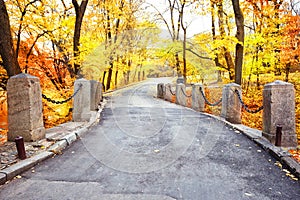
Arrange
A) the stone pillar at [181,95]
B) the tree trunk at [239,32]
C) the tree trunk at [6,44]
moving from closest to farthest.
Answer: the tree trunk at [6,44] → the tree trunk at [239,32] → the stone pillar at [181,95]

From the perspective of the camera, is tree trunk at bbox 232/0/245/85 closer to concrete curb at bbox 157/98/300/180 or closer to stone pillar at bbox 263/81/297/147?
concrete curb at bbox 157/98/300/180

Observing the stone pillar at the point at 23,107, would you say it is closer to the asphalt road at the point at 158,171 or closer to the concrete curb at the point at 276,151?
the asphalt road at the point at 158,171

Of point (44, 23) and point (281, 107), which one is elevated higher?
point (44, 23)

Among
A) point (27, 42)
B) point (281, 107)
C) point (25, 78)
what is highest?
point (27, 42)

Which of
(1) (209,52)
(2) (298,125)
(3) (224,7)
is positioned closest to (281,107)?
(2) (298,125)

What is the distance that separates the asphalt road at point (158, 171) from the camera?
3211 millimetres

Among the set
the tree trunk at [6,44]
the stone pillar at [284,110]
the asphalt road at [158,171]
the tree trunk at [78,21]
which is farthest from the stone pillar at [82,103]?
the tree trunk at [78,21]

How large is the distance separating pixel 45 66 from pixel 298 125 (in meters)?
14.5

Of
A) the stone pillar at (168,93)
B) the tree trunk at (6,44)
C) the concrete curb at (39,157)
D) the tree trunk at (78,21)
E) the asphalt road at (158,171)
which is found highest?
the tree trunk at (78,21)

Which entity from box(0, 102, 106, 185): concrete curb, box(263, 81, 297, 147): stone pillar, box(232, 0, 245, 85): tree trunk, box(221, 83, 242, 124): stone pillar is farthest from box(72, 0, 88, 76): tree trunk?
box(263, 81, 297, 147): stone pillar

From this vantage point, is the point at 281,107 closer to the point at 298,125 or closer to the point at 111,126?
the point at 111,126

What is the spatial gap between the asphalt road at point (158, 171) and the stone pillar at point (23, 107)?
41.8 inches

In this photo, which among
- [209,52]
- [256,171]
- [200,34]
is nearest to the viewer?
[256,171]

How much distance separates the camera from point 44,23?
12258mm
